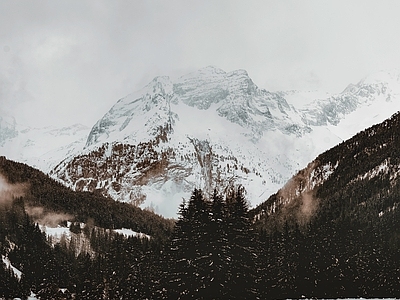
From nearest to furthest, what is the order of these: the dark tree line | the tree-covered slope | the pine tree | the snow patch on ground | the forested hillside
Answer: the dark tree line
the pine tree
the forested hillside
the tree-covered slope
the snow patch on ground

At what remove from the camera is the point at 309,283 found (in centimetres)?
10381

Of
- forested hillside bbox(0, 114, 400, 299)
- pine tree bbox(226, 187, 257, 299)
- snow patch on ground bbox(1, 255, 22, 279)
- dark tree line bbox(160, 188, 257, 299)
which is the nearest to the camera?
dark tree line bbox(160, 188, 257, 299)

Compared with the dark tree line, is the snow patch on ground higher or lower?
higher

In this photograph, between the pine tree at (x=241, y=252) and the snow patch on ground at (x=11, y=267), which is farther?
the snow patch on ground at (x=11, y=267)

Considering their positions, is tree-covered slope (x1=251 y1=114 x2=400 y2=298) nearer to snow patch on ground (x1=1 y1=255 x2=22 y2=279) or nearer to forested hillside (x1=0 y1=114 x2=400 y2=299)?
forested hillside (x1=0 y1=114 x2=400 y2=299)

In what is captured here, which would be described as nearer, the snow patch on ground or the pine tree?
the pine tree

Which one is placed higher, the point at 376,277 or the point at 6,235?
the point at 6,235

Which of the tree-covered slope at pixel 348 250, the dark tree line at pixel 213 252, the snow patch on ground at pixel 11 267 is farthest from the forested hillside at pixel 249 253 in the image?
the snow patch on ground at pixel 11 267

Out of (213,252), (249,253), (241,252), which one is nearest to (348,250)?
(249,253)

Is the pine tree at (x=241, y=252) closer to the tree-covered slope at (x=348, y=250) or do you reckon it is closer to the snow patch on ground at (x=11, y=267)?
the tree-covered slope at (x=348, y=250)

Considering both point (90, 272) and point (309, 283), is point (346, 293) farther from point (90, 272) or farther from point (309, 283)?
point (90, 272)

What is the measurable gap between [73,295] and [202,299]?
98.4 meters

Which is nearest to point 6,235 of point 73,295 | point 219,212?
point 73,295

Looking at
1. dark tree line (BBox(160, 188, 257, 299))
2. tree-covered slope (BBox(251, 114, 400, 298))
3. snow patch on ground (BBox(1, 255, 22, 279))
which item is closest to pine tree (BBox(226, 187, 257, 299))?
dark tree line (BBox(160, 188, 257, 299))
